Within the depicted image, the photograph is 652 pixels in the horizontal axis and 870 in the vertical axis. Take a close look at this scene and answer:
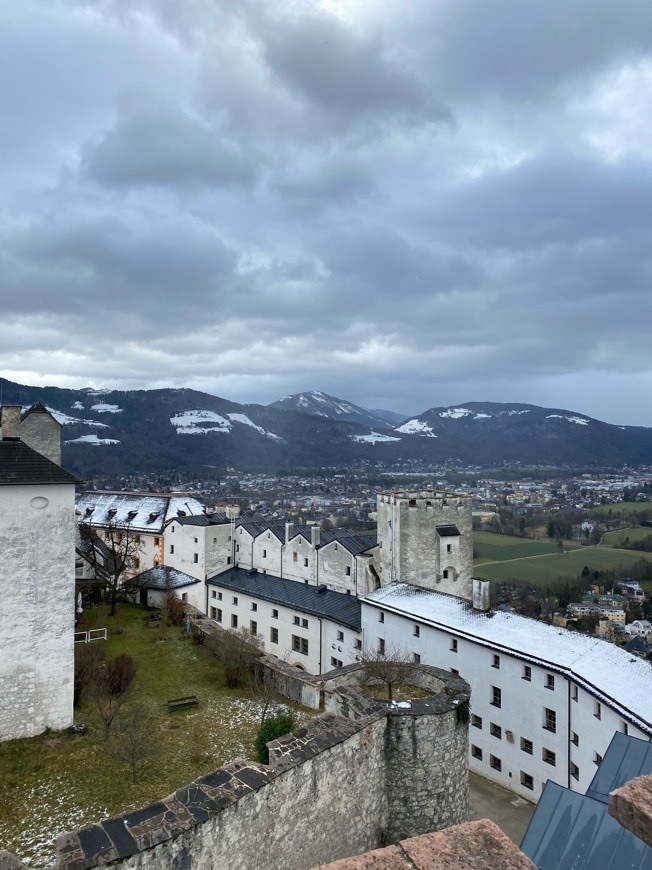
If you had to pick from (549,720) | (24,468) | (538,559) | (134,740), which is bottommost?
(538,559)

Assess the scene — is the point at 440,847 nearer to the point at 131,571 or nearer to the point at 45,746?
the point at 45,746

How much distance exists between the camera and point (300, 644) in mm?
34812

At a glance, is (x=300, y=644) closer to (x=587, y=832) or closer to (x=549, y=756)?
(x=549, y=756)

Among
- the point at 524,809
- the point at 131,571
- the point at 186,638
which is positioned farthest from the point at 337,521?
the point at 524,809

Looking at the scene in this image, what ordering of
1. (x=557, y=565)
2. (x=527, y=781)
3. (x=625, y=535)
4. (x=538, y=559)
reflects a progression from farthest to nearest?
(x=625, y=535) → (x=538, y=559) → (x=557, y=565) → (x=527, y=781)

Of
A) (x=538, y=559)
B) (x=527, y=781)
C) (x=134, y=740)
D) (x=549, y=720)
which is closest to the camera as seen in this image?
(x=134, y=740)

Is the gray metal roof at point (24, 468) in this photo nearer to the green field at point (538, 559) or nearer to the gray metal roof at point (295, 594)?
the gray metal roof at point (295, 594)

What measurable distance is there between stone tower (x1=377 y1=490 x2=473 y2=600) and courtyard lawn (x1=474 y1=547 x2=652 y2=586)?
215 ft

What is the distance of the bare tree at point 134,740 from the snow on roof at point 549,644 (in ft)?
46.2

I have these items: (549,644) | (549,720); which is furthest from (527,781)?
(549,644)

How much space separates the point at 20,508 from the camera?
1755 cm

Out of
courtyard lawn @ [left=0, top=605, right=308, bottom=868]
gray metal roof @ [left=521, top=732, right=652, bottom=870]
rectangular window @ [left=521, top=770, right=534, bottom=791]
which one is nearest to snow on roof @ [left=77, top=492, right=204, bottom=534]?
courtyard lawn @ [left=0, top=605, right=308, bottom=868]

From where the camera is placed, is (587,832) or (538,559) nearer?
(587,832)

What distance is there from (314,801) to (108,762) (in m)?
8.54
